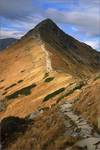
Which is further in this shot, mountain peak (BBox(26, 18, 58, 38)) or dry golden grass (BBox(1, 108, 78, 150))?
Answer: mountain peak (BBox(26, 18, 58, 38))

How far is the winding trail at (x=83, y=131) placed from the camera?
77.8 feet

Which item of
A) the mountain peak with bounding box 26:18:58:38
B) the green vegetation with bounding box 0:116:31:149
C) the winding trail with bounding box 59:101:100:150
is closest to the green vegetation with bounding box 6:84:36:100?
the winding trail with bounding box 59:101:100:150

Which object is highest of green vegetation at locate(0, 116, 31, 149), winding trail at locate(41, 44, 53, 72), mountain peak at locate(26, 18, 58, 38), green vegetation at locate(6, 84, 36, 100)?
mountain peak at locate(26, 18, 58, 38)

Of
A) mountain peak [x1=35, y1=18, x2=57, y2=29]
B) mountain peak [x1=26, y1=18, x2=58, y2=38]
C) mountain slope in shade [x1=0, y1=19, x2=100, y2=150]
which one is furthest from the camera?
mountain peak [x1=35, y1=18, x2=57, y2=29]

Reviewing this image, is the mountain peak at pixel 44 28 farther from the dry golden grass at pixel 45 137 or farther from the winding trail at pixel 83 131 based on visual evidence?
the dry golden grass at pixel 45 137

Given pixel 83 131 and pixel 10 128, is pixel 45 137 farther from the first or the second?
pixel 10 128

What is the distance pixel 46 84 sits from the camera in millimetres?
72500

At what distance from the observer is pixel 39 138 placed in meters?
26.9

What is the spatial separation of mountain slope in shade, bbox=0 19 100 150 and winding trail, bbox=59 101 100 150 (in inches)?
2.9

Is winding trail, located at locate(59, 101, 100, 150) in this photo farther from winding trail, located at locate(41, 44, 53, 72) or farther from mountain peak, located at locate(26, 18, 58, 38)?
mountain peak, located at locate(26, 18, 58, 38)

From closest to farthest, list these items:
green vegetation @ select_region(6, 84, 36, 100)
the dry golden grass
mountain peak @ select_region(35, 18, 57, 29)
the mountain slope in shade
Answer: the dry golden grass < the mountain slope in shade < green vegetation @ select_region(6, 84, 36, 100) < mountain peak @ select_region(35, 18, 57, 29)

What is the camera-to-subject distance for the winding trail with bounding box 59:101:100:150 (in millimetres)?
23698

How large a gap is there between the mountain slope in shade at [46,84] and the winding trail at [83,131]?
0.07 meters

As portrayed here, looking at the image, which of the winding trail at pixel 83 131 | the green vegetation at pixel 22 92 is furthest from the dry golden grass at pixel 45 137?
the green vegetation at pixel 22 92
